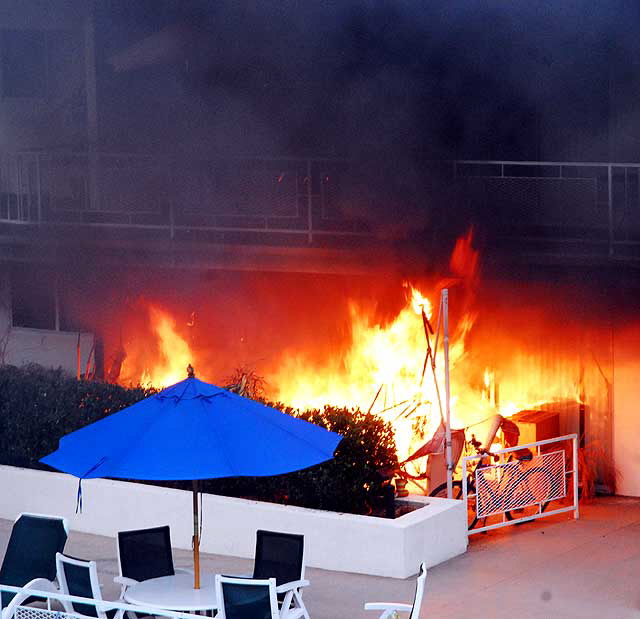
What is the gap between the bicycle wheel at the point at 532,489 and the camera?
36.3 feet

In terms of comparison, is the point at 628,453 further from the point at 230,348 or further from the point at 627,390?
the point at 230,348

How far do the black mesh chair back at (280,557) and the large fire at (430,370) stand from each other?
4.63 m

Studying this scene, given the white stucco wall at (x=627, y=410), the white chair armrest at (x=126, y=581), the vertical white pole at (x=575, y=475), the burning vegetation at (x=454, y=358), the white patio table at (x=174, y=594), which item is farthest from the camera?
the burning vegetation at (x=454, y=358)

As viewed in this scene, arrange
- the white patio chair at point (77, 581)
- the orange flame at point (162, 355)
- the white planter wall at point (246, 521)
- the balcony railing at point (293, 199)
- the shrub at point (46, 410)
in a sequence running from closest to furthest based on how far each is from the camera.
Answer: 1. the white patio chair at point (77, 581)
2. the white planter wall at point (246, 521)
3. the shrub at point (46, 410)
4. the balcony railing at point (293, 199)
5. the orange flame at point (162, 355)

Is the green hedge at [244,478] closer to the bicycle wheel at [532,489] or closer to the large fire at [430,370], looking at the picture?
the bicycle wheel at [532,489]

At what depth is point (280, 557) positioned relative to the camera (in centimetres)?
805

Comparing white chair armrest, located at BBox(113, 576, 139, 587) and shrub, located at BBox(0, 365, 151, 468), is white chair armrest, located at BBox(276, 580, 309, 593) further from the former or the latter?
shrub, located at BBox(0, 365, 151, 468)

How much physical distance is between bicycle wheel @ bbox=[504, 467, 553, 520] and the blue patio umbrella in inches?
153

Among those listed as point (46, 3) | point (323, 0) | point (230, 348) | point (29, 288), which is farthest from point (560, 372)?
point (46, 3)

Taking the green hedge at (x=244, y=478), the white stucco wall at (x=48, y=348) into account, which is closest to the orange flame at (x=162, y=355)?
the white stucco wall at (x=48, y=348)

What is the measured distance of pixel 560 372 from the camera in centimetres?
1334

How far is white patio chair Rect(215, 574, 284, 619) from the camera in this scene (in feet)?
23.0

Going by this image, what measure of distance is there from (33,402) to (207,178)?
14.4 feet

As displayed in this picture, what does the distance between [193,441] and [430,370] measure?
653cm
